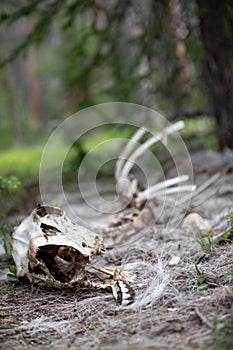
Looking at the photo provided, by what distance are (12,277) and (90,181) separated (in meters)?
3.19

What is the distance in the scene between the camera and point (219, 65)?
5145 mm

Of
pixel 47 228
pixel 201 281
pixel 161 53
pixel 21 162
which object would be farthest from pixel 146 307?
pixel 21 162

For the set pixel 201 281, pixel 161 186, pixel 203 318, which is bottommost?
pixel 203 318

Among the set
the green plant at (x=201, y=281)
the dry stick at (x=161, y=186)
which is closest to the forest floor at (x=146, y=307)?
the green plant at (x=201, y=281)

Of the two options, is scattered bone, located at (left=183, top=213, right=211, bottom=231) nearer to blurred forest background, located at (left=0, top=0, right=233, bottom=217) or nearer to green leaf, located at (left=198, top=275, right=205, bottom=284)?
green leaf, located at (left=198, top=275, right=205, bottom=284)

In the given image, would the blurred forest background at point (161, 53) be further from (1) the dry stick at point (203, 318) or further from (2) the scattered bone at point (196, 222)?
(1) the dry stick at point (203, 318)

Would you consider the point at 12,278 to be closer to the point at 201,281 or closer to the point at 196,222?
the point at 201,281

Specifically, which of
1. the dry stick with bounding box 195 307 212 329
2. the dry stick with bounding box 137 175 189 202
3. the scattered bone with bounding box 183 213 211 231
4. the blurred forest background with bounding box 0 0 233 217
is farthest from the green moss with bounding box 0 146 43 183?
the dry stick with bounding box 195 307 212 329

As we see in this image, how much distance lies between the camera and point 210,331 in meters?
1.94

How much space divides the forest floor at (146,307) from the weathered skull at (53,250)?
92mm

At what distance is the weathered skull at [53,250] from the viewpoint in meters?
2.56

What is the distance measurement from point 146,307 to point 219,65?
3.47 m

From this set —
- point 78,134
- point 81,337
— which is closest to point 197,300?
point 81,337

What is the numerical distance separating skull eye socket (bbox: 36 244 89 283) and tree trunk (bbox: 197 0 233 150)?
10.4 feet
